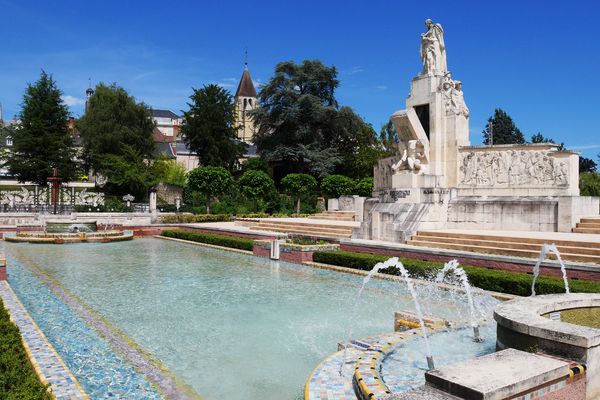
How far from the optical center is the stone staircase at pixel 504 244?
1246 cm

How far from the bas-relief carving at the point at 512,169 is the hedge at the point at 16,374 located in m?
16.5

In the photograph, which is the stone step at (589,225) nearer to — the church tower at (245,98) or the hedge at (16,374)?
the hedge at (16,374)

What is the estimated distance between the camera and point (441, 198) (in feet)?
61.2

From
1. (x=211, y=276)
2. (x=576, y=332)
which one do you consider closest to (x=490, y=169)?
(x=211, y=276)

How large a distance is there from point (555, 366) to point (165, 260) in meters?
14.9

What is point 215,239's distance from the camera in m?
21.4

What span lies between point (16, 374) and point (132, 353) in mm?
2469

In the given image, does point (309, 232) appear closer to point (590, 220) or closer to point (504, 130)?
point (590, 220)

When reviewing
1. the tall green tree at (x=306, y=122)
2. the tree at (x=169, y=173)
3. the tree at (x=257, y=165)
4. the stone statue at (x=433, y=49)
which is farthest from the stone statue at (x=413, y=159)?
the tree at (x=169, y=173)

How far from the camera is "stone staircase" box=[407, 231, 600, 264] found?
1246 centimetres

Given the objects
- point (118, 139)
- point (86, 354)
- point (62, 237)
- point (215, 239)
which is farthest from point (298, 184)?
point (86, 354)

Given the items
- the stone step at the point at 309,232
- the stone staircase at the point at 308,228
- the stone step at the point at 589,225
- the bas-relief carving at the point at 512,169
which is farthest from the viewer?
the stone staircase at the point at 308,228

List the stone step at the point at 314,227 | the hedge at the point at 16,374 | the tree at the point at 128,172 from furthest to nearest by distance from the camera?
the tree at the point at 128,172 < the stone step at the point at 314,227 < the hedge at the point at 16,374

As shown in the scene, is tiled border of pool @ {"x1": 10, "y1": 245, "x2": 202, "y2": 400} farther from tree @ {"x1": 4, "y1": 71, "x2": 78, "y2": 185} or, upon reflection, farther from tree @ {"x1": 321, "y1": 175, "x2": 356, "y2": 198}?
tree @ {"x1": 4, "y1": 71, "x2": 78, "y2": 185}
